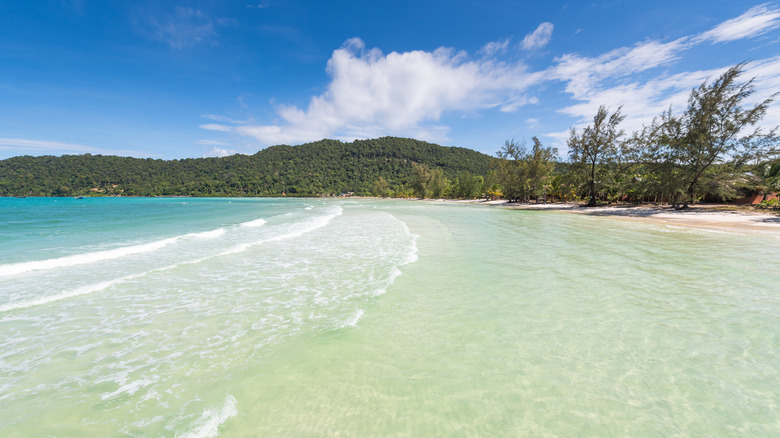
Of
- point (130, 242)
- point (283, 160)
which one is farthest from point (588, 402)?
point (283, 160)

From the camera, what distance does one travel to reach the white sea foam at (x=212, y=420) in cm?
302

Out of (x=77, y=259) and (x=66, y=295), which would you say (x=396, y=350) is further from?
(x=77, y=259)

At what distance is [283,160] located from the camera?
198m

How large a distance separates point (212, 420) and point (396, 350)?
8.19ft

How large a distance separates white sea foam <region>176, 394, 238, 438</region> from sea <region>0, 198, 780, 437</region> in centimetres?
2

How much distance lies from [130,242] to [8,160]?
234m

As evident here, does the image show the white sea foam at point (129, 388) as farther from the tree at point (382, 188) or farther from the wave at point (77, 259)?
the tree at point (382, 188)

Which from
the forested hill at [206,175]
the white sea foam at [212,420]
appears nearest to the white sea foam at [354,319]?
the white sea foam at [212,420]

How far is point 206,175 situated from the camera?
182750 millimetres

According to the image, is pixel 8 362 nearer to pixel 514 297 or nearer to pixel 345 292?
pixel 345 292

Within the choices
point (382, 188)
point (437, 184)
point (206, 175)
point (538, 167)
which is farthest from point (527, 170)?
point (206, 175)

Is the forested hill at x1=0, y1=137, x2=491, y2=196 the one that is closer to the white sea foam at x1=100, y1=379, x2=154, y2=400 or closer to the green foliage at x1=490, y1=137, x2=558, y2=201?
the green foliage at x1=490, y1=137, x2=558, y2=201

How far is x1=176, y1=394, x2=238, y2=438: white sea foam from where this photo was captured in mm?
3016

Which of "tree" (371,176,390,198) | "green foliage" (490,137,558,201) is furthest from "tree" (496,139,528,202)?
"tree" (371,176,390,198)
